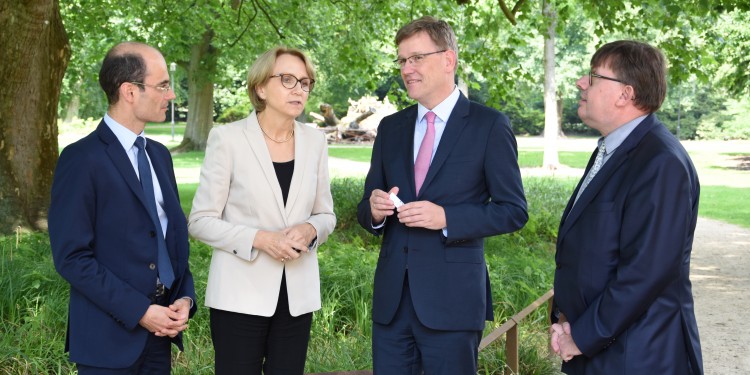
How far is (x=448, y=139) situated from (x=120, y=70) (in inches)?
56.0

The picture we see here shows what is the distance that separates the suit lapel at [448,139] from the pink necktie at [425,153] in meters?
0.04

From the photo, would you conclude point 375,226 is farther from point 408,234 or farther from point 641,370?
point 641,370

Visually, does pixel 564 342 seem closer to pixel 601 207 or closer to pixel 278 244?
pixel 601 207

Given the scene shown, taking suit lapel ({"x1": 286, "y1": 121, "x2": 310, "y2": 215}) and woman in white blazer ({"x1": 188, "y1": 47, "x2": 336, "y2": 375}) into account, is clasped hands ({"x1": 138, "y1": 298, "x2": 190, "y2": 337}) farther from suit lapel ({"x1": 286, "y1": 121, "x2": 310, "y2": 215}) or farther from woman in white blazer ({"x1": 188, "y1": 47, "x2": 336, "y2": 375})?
suit lapel ({"x1": 286, "y1": 121, "x2": 310, "y2": 215})

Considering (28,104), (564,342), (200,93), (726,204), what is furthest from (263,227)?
(200,93)

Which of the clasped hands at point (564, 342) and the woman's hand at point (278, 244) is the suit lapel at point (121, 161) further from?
the clasped hands at point (564, 342)

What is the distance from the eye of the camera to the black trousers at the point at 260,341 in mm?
3650

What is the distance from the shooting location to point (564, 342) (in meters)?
3.17

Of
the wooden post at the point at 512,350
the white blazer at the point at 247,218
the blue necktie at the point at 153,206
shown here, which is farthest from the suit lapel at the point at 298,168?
the wooden post at the point at 512,350

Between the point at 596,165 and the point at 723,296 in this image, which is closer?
the point at 596,165

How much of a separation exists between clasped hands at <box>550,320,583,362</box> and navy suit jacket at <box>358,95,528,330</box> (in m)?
0.49

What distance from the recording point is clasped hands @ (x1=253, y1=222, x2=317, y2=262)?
11.7ft

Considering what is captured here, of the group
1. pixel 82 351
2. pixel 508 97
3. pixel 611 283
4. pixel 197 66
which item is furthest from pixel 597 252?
pixel 197 66

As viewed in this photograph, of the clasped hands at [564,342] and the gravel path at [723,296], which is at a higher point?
the clasped hands at [564,342]
